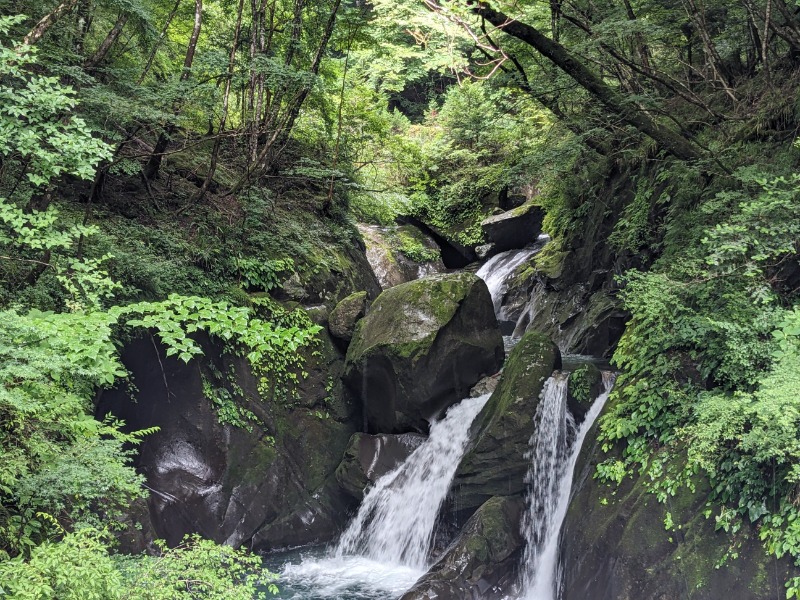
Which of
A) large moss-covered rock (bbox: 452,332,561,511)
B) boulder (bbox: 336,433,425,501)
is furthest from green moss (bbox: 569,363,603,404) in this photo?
boulder (bbox: 336,433,425,501)

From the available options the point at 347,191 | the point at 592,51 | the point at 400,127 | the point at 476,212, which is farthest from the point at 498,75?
the point at 400,127

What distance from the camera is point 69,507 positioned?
179 inches

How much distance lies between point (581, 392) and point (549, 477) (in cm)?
125

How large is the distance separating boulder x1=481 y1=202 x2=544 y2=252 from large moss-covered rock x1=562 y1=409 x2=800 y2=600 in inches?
398

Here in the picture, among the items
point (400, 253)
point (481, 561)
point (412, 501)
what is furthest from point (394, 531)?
point (400, 253)

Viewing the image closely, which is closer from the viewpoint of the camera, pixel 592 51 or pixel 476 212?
pixel 592 51

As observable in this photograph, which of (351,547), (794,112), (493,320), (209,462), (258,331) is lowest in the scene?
(351,547)

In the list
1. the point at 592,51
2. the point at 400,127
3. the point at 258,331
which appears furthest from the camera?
the point at 400,127

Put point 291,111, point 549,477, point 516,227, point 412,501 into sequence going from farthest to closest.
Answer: point 516,227
point 291,111
point 412,501
point 549,477

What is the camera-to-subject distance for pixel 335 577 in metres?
7.82

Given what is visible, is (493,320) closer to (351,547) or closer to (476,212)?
(351,547)

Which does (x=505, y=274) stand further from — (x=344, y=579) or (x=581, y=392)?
(x=344, y=579)

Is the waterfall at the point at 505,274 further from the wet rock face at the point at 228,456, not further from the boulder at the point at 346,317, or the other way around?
the wet rock face at the point at 228,456

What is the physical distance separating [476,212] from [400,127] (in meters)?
6.84
